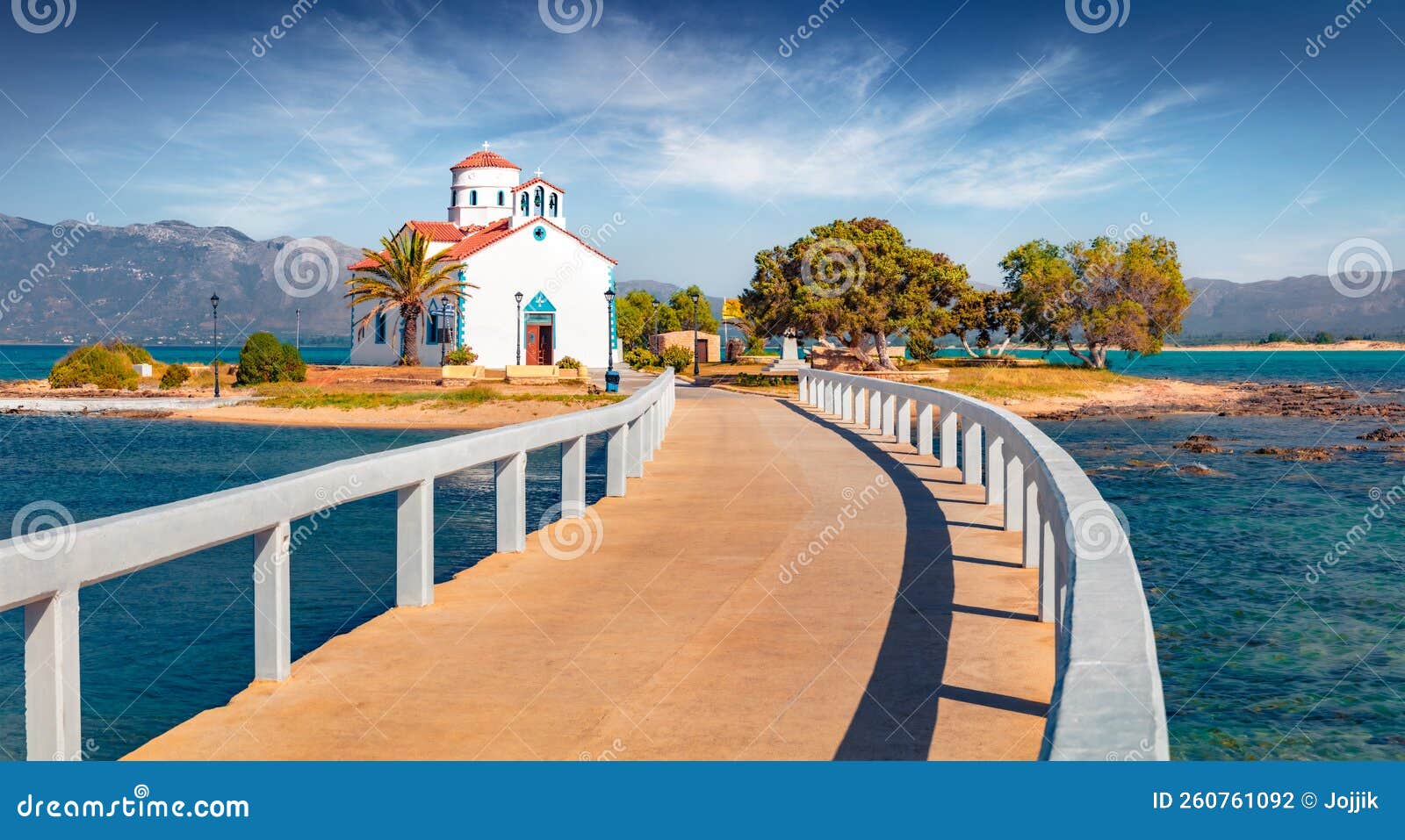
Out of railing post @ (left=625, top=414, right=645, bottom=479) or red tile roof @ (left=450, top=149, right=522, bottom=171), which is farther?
red tile roof @ (left=450, top=149, right=522, bottom=171)

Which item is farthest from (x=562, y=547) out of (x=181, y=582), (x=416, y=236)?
(x=416, y=236)

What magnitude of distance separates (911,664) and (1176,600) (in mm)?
8896

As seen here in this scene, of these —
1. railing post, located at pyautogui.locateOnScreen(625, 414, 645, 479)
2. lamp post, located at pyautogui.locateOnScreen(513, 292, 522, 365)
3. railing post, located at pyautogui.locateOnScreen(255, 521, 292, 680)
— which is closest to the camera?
railing post, located at pyautogui.locateOnScreen(255, 521, 292, 680)

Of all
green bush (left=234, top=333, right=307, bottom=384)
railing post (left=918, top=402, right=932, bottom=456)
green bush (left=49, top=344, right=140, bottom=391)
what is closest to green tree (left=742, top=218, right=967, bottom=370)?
green bush (left=234, top=333, right=307, bottom=384)

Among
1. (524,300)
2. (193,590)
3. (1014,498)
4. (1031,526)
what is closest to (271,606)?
(1031,526)

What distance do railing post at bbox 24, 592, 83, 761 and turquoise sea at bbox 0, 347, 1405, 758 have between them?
411 centimetres

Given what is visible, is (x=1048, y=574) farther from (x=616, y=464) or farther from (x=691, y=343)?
(x=691, y=343)

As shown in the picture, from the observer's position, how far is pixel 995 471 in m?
11.2

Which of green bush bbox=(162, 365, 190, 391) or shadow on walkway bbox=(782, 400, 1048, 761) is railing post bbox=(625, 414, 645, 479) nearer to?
shadow on walkway bbox=(782, 400, 1048, 761)

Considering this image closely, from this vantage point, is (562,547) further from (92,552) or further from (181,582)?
(181,582)

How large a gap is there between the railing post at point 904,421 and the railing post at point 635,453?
6261mm

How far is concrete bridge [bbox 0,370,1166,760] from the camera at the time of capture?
3.86m

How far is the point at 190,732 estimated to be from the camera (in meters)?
4.65

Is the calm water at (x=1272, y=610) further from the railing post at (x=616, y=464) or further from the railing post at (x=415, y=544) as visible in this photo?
the railing post at (x=616, y=464)
